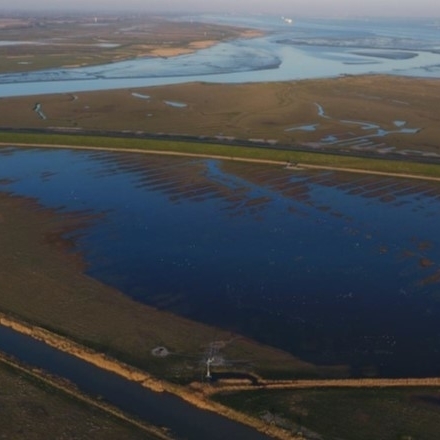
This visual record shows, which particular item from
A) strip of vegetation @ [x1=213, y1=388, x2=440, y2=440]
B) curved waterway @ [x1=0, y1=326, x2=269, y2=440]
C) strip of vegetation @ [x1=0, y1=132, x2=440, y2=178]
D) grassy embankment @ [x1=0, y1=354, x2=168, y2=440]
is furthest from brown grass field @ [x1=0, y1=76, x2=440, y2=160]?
grassy embankment @ [x1=0, y1=354, x2=168, y2=440]

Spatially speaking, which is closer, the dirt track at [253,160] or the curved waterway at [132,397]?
the curved waterway at [132,397]

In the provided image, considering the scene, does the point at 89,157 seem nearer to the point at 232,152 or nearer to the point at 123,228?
the point at 232,152

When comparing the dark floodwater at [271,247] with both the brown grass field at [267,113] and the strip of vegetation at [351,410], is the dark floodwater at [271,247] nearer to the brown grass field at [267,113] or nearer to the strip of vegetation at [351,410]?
the strip of vegetation at [351,410]

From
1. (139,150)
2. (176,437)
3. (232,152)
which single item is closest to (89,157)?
(139,150)

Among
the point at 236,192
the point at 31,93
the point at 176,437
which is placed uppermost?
the point at 31,93

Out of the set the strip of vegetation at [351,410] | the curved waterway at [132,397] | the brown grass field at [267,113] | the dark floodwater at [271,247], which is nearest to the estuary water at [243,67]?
the brown grass field at [267,113]

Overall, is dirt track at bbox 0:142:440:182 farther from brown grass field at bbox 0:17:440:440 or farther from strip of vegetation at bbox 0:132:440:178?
brown grass field at bbox 0:17:440:440

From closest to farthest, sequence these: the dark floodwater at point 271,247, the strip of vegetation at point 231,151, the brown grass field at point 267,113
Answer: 1. the dark floodwater at point 271,247
2. the strip of vegetation at point 231,151
3. the brown grass field at point 267,113

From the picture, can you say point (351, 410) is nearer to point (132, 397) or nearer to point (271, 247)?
point (132, 397)
